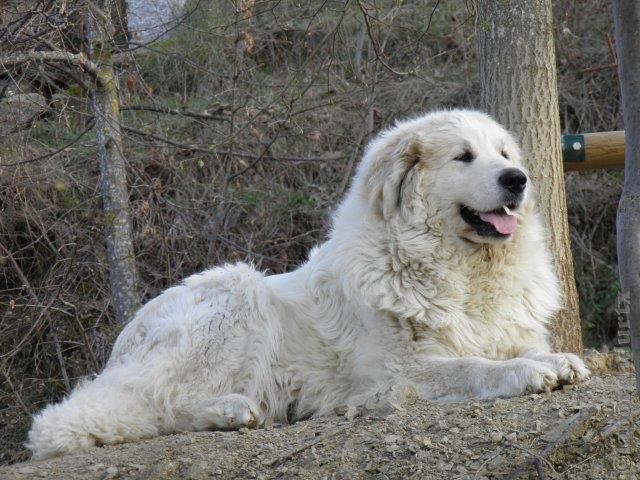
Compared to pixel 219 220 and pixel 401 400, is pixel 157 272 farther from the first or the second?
pixel 401 400

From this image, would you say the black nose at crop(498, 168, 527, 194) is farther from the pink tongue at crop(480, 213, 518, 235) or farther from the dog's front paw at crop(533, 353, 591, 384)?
the dog's front paw at crop(533, 353, 591, 384)

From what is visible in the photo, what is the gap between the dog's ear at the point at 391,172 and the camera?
15.4 feet

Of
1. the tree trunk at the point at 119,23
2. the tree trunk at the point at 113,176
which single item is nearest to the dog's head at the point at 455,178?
the tree trunk at the point at 113,176

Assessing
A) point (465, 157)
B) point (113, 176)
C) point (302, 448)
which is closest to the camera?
point (302, 448)

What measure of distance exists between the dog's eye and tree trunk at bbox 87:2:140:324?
2701 mm

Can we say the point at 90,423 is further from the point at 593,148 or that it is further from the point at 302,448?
the point at 593,148

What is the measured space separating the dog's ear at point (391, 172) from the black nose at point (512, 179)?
0.48 metres

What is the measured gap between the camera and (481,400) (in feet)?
13.2

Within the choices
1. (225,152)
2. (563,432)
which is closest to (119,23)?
(225,152)

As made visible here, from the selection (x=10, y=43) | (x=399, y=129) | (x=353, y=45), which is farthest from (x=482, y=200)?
(x=353, y=45)

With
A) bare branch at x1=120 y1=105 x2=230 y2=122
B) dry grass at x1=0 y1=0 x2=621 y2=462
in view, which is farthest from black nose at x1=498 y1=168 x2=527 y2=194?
bare branch at x1=120 y1=105 x2=230 y2=122

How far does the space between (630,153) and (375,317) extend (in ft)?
7.69

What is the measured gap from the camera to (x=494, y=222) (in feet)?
15.0

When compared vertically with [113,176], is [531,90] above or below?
above
